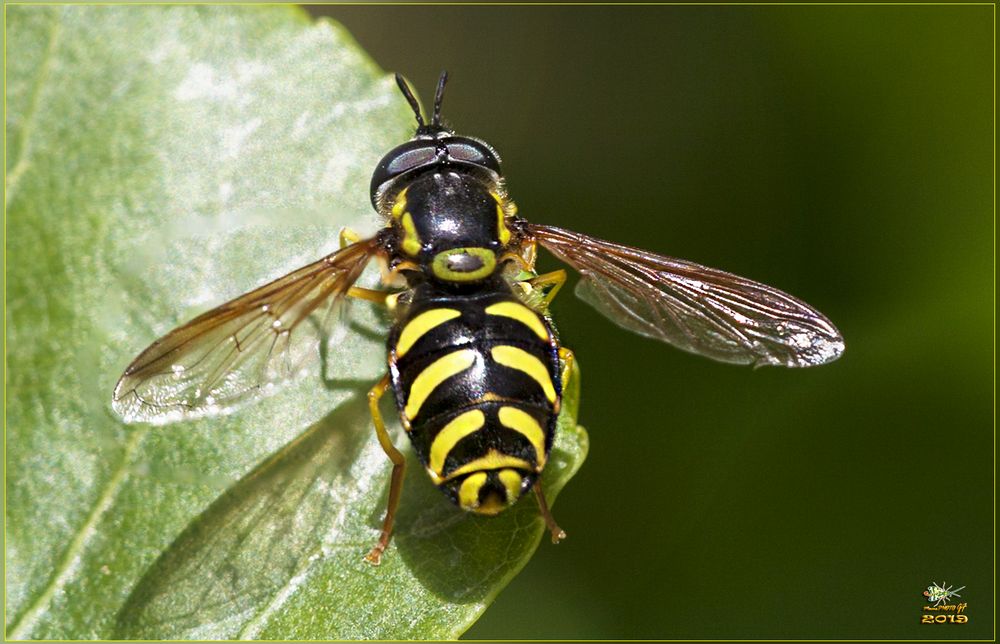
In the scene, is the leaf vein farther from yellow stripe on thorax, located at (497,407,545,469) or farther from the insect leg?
yellow stripe on thorax, located at (497,407,545,469)

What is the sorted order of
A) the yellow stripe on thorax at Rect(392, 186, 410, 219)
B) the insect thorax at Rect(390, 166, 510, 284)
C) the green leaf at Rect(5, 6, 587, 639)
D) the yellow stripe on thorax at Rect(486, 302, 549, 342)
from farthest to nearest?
the yellow stripe on thorax at Rect(392, 186, 410, 219)
the insect thorax at Rect(390, 166, 510, 284)
the yellow stripe on thorax at Rect(486, 302, 549, 342)
the green leaf at Rect(5, 6, 587, 639)

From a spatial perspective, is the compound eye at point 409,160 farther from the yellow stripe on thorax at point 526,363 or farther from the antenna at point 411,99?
the yellow stripe on thorax at point 526,363

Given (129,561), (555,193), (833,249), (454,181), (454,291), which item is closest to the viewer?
(129,561)

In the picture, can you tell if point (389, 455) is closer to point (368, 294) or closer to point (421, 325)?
point (421, 325)

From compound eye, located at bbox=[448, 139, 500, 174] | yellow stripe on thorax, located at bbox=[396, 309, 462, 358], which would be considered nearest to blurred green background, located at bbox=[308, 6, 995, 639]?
compound eye, located at bbox=[448, 139, 500, 174]

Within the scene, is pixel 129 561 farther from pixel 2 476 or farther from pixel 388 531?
pixel 388 531

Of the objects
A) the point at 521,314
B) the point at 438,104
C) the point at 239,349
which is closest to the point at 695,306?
the point at 521,314

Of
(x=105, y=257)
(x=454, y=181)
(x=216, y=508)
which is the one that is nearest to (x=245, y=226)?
(x=105, y=257)
